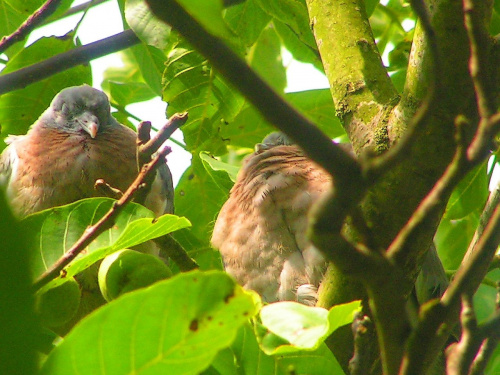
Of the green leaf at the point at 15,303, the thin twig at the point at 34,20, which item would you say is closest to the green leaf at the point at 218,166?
the thin twig at the point at 34,20

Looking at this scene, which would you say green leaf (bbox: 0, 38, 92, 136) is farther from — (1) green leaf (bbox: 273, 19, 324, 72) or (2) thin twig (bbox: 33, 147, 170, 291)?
(2) thin twig (bbox: 33, 147, 170, 291)

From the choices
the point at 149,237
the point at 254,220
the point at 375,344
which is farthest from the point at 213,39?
the point at 254,220

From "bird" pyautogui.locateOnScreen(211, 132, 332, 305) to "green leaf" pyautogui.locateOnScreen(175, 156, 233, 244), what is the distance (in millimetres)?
226

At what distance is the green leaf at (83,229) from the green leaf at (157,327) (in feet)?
1.81

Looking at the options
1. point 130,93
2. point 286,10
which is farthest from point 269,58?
point 286,10

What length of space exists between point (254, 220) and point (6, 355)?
7.42 ft

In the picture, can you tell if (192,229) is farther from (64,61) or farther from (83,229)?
(83,229)

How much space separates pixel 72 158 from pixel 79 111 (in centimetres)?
51

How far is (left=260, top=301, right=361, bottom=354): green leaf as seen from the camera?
1283mm

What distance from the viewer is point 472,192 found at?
109 inches

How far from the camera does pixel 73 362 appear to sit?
1024 millimetres

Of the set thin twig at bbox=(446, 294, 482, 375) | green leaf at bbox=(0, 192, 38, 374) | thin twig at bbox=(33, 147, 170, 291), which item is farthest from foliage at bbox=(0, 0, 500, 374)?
thin twig at bbox=(446, 294, 482, 375)

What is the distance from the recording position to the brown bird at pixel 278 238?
2.75m

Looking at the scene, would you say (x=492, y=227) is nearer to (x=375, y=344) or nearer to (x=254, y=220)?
(x=375, y=344)
